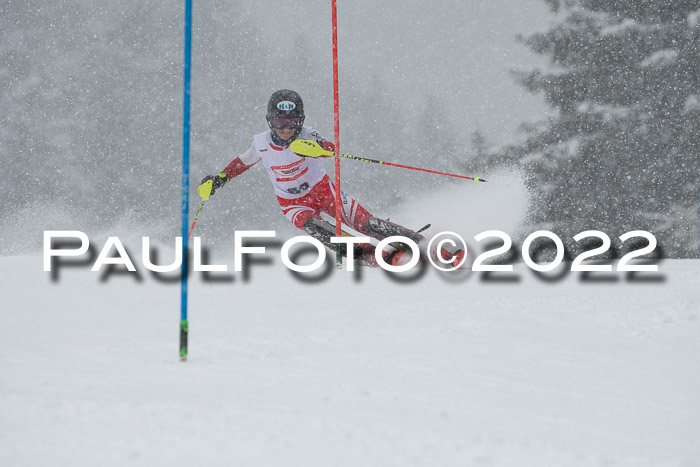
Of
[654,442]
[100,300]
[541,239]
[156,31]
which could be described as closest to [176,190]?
[156,31]

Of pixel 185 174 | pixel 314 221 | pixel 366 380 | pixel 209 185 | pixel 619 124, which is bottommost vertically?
pixel 366 380

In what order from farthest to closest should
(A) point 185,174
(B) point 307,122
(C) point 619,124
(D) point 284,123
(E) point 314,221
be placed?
(B) point 307,122, (C) point 619,124, (E) point 314,221, (D) point 284,123, (A) point 185,174

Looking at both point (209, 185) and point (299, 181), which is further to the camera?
point (299, 181)

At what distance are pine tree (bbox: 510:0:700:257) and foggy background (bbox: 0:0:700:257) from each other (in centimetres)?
3

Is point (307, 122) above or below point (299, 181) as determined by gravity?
Answer: above

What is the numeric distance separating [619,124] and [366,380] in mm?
11642

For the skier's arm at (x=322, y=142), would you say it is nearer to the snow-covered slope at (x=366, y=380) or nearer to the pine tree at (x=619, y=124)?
the snow-covered slope at (x=366, y=380)

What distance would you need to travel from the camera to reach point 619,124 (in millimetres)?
12562

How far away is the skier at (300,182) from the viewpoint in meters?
6.65

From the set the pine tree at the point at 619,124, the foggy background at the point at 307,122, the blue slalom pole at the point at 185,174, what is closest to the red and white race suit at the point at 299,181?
the blue slalom pole at the point at 185,174

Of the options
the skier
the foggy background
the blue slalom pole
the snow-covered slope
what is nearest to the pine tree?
the foggy background

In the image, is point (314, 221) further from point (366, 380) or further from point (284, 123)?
point (366, 380)

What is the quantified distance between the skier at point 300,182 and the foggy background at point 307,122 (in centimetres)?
622

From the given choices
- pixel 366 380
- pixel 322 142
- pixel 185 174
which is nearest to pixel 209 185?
pixel 322 142
